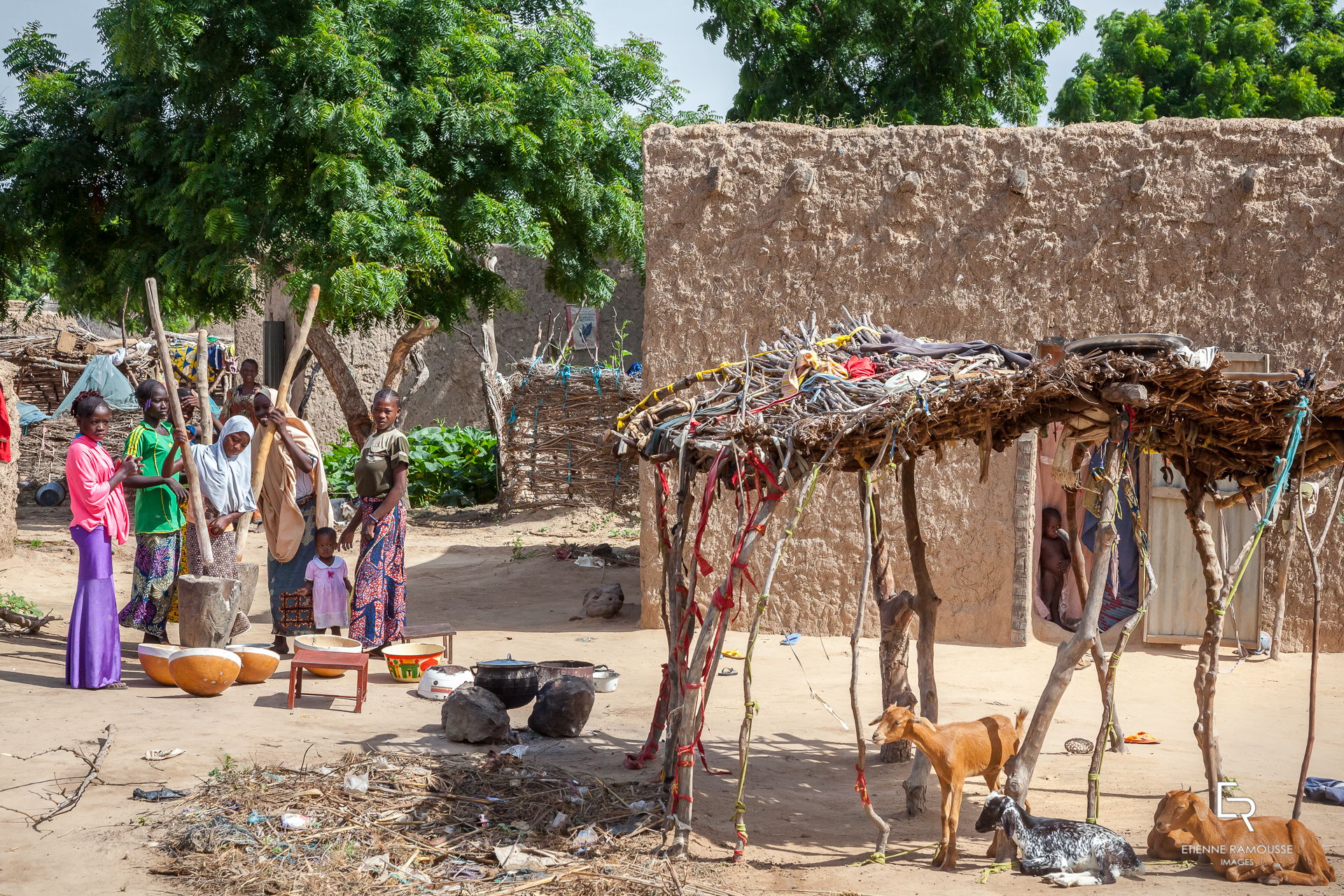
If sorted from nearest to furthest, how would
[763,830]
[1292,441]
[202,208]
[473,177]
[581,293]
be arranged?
[1292,441]
[763,830]
[202,208]
[473,177]
[581,293]

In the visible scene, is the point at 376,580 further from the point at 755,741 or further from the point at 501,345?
the point at 501,345

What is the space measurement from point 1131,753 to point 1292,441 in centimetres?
230

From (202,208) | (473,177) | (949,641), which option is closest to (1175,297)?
(949,641)

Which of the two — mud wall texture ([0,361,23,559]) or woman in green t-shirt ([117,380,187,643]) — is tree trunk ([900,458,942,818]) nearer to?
woman in green t-shirt ([117,380,187,643])

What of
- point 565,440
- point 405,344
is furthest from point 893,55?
point 405,344

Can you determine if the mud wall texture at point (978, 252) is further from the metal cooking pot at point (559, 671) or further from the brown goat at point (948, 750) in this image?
the brown goat at point (948, 750)

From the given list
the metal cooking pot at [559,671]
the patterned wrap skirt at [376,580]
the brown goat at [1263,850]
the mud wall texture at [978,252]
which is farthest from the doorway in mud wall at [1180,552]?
the patterned wrap skirt at [376,580]

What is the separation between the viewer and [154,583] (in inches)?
273

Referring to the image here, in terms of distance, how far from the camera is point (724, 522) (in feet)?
25.6

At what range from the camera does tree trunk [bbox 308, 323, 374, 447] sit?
11641 mm

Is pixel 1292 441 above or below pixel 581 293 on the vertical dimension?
below

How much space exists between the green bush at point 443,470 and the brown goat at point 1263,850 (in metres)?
11.3

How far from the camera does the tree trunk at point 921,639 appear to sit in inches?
186

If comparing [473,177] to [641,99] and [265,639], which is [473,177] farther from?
[265,639]
